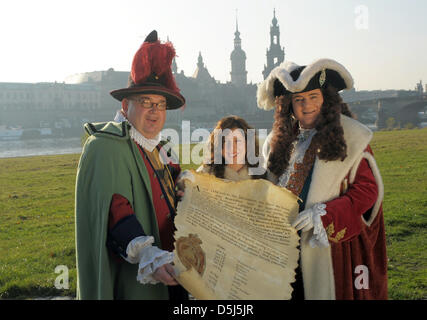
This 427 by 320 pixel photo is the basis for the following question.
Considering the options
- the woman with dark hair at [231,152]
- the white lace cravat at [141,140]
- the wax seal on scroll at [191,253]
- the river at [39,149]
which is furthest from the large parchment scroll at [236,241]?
the river at [39,149]

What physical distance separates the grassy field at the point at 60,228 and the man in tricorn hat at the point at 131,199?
1.87m

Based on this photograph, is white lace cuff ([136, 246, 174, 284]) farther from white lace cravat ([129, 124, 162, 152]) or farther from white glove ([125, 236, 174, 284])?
white lace cravat ([129, 124, 162, 152])

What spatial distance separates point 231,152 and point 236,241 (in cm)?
121

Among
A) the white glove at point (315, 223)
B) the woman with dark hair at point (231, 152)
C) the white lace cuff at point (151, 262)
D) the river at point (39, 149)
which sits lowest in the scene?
the river at point (39, 149)

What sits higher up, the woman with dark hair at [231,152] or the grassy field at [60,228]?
the woman with dark hair at [231,152]

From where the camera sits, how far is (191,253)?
1.85m

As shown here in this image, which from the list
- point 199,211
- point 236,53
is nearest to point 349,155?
point 199,211

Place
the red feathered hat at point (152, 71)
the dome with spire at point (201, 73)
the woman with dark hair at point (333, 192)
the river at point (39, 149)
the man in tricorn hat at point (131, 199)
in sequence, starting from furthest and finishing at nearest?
the dome with spire at point (201, 73) < the river at point (39, 149) < the red feathered hat at point (152, 71) < the woman with dark hair at point (333, 192) < the man in tricorn hat at point (131, 199)

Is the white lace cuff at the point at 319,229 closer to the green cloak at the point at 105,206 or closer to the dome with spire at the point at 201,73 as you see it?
the green cloak at the point at 105,206

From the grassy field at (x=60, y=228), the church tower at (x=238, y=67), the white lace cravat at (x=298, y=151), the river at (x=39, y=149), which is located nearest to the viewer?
the white lace cravat at (x=298, y=151)

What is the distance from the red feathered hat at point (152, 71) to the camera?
2.28m

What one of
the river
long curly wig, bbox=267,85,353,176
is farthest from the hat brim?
the river

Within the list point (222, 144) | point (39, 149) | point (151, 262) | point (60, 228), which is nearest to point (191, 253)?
point (151, 262)
